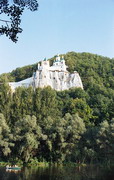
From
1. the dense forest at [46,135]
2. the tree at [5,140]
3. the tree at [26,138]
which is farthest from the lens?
the dense forest at [46,135]

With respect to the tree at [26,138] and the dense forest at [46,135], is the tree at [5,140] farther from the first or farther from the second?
the tree at [26,138]

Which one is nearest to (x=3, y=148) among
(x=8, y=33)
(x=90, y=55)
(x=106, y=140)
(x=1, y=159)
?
(x=1, y=159)

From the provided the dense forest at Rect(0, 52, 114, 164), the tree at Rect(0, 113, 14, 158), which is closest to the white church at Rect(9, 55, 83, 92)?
the dense forest at Rect(0, 52, 114, 164)

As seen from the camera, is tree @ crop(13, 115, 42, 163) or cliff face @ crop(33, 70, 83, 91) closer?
tree @ crop(13, 115, 42, 163)

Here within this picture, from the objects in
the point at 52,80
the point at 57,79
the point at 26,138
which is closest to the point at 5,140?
the point at 26,138

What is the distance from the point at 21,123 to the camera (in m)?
29.9

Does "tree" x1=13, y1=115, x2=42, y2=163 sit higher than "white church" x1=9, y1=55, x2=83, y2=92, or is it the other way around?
"white church" x1=9, y1=55, x2=83, y2=92

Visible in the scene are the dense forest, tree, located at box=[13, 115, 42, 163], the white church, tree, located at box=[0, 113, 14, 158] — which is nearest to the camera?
tree, located at box=[0, 113, 14, 158]

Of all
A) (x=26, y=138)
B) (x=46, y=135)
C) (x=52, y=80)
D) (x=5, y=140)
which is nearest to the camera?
(x=26, y=138)

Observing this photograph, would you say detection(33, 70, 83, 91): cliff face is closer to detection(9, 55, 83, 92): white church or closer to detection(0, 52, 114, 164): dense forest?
detection(9, 55, 83, 92): white church

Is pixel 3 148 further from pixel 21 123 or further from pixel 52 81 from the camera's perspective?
pixel 52 81

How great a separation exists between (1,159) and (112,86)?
5343cm

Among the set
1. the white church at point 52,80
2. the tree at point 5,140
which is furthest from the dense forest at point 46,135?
the white church at point 52,80

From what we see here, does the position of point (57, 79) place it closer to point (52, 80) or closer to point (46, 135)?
point (52, 80)
